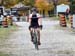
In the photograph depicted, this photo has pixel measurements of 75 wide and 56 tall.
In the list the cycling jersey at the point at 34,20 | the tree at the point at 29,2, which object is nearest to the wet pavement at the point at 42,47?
the cycling jersey at the point at 34,20

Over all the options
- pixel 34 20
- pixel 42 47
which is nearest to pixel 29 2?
pixel 42 47

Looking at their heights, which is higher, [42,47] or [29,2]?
[42,47]

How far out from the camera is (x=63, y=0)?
87688mm

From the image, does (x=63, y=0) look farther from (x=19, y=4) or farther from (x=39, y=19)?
(x=39, y=19)

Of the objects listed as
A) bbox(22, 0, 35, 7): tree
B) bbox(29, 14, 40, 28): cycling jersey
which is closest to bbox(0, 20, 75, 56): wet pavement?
bbox(29, 14, 40, 28): cycling jersey

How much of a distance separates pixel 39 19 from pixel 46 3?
225ft

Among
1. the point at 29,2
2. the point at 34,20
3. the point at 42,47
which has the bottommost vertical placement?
the point at 29,2

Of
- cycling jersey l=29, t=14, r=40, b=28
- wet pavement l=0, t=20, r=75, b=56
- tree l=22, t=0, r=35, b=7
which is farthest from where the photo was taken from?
tree l=22, t=0, r=35, b=7

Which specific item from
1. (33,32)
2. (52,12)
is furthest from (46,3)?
(33,32)

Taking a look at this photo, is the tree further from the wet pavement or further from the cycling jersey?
the cycling jersey

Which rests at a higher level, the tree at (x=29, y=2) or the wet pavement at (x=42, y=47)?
the wet pavement at (x=42, y=47)

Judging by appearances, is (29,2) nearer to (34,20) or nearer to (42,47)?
(42,47)

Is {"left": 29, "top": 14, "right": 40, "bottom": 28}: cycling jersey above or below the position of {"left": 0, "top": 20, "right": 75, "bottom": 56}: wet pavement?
above

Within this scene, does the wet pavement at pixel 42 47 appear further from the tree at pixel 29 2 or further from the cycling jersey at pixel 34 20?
the tree at pixel 29 2
